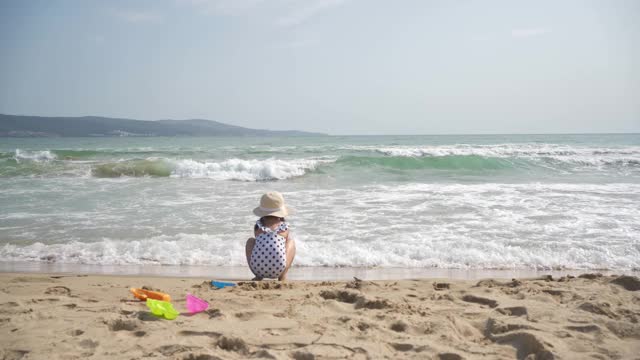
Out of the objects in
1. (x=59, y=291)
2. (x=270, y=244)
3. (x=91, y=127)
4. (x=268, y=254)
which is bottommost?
(x=59, y=291)

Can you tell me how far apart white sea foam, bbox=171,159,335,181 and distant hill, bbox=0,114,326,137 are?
59633mm

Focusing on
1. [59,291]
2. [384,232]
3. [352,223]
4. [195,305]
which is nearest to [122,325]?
[195,305]

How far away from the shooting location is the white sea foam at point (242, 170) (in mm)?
16641

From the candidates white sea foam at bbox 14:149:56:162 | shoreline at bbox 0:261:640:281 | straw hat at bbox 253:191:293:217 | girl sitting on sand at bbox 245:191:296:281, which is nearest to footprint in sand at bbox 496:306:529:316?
shoreline at bbox 0:261:640:281

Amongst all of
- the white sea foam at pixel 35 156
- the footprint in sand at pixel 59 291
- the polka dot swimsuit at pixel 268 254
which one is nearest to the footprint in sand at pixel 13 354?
the footprint in sand at pixel 59 291

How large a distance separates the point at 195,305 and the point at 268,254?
108 centimetres

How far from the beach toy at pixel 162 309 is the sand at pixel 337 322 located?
0.04 metres

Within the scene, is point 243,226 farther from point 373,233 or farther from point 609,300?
point 609,300

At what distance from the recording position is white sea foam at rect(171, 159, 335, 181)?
54.6ft

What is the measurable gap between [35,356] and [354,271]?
11.1ft

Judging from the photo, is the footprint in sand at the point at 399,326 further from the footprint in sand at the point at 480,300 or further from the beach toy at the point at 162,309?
the beach toy at the point at 162,309

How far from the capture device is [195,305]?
346 cm

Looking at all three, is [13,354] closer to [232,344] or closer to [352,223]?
[232,344]

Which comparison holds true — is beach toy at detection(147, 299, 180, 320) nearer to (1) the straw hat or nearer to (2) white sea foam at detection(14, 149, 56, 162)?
(1) the straw hat
